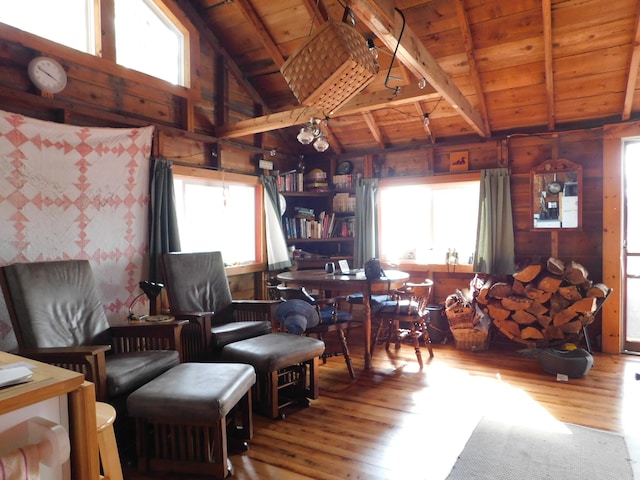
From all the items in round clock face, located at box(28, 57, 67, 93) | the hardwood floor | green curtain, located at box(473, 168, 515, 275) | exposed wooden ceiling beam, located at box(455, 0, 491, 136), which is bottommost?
the hardwood floor

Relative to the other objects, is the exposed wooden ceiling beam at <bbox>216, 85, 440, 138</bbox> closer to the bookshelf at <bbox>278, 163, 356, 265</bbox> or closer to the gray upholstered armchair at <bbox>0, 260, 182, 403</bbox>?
the bookshelf at <bbox>278, 163, 356, 265</bbox>

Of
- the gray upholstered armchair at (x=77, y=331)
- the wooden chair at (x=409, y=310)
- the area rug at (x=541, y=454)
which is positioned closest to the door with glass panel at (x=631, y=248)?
the wooden chair at (x=409, y=310)

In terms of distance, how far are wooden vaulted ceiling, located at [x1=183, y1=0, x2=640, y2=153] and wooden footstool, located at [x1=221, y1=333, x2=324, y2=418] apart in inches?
70.1

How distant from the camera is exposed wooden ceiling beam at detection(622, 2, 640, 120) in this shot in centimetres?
305

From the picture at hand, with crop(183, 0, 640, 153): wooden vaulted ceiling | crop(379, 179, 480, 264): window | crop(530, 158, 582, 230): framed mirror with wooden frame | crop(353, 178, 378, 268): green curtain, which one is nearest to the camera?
crop(183, 0, 640, 153): wooden vaulted ceiling

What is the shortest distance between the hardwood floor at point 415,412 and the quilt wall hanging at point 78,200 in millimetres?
1637

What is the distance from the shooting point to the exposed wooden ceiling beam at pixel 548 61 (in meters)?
3.09

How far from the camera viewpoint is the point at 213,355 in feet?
9.43

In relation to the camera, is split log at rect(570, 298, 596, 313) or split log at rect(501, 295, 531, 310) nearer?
split log at rect(570, 298, 596, 313)

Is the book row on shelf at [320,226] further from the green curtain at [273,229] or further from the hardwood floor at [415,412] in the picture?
the hardwood floor at [415,412]

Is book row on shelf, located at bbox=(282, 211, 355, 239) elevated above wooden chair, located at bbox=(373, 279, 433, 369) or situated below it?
above

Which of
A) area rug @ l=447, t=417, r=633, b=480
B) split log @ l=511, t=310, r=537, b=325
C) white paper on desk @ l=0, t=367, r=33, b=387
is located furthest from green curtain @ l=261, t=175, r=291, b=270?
white paper on desk @ l=0, t=367, r=33, b=387

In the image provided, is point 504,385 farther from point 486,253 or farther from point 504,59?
point 504,59

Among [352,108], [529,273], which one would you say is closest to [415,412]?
[529,273]
